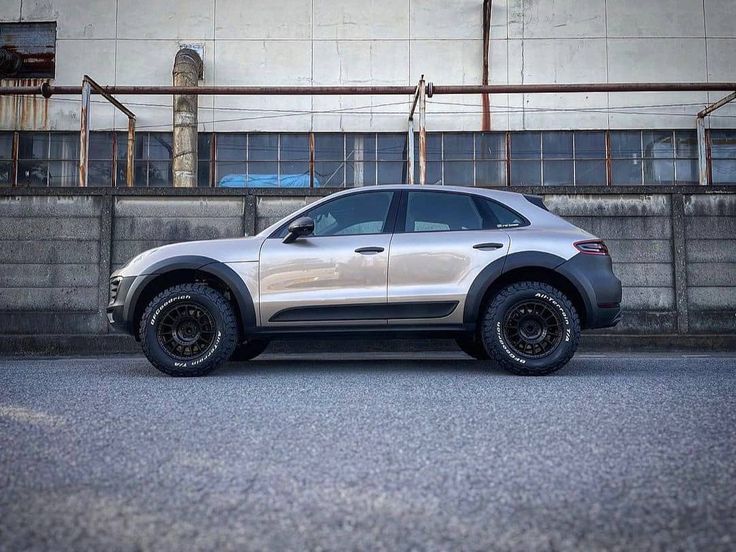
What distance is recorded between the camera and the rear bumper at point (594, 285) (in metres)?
5.32

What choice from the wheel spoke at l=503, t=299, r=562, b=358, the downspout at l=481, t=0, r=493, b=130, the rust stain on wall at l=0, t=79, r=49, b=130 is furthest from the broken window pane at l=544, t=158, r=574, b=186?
the rust stain on wall at l=0, t=79, r=49, b=130

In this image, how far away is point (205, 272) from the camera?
5562mm

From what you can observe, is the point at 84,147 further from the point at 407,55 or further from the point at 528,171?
the point at 528,171

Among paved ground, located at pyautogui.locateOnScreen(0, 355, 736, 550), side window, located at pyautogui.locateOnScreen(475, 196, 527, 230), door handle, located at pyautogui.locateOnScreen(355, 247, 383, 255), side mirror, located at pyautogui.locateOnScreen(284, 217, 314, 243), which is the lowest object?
paved ground, located at pyautogui.locateOnScreen(0, 355, 736, 550)

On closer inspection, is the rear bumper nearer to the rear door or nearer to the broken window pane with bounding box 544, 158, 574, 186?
the rear door

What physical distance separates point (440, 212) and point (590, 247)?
4.10 ft

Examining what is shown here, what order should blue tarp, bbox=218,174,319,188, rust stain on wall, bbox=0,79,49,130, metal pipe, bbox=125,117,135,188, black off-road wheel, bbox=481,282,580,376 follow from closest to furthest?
black off-road wheel, bbox=481,282,580,376, metal pipe, bbox=125,117,135,188, blue tarp, bbox=218,174,319,188, rust stain on wall, bbox=0,79,49,130

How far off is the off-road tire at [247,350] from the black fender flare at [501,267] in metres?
2.08

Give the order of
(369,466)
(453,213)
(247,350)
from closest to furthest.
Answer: (369,466), (453,213), (247,350)

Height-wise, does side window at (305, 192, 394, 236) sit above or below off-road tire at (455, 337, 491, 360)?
above

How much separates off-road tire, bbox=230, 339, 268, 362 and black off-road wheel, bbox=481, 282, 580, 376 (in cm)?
220

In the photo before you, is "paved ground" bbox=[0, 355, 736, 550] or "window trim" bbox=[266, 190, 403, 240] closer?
"paved ground" bbox=[0, 355, 736, 550]

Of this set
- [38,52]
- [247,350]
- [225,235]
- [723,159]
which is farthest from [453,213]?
[38,52]

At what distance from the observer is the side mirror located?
5.36 meters
